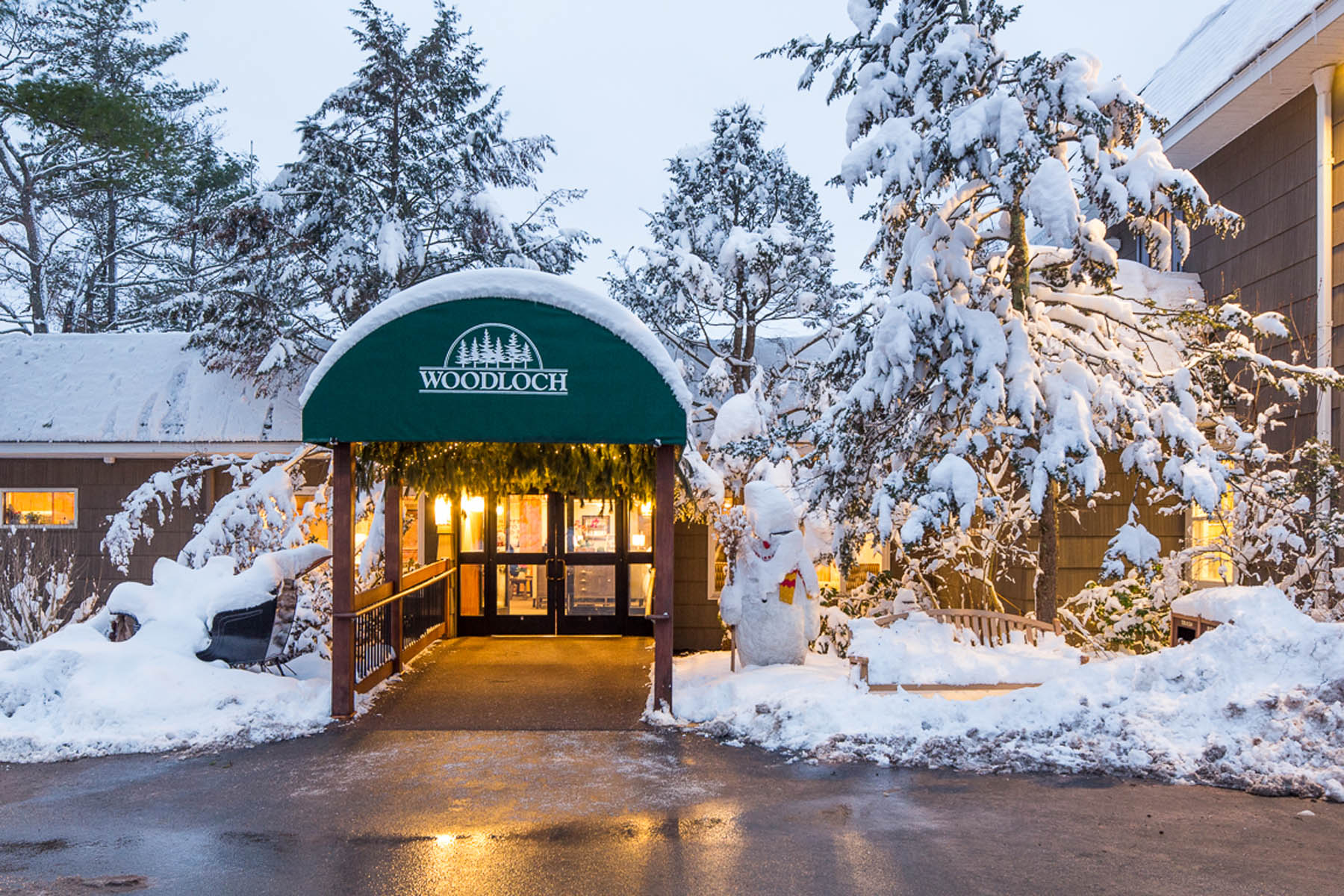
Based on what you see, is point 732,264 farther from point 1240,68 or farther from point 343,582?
point 343,582

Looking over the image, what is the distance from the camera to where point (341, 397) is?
26.6 feet

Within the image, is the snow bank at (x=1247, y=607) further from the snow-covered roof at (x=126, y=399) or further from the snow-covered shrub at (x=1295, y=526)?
the snow-covered roof at (x=126, y=399)

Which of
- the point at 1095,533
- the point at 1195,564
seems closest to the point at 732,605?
the point at 1095,533

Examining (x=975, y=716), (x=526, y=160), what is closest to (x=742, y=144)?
(x=526, y=160)

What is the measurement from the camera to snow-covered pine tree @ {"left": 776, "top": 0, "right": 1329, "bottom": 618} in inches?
315

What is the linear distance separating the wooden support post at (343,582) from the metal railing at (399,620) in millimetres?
141

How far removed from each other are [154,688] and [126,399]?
6671 millimetres

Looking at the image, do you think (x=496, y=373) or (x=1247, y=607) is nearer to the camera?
(x=1247, y=607)

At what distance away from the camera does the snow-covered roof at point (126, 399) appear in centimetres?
1294

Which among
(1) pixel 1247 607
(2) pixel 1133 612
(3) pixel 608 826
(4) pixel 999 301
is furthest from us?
(2) pixel 1133 612

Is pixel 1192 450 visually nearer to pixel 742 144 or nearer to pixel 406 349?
pixel 406 349

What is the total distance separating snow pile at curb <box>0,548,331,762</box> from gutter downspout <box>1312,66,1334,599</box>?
9406 millimetres

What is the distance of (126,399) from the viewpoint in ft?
44.4

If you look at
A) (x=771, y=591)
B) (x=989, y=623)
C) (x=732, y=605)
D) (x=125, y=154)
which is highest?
(x=125, y=154)
